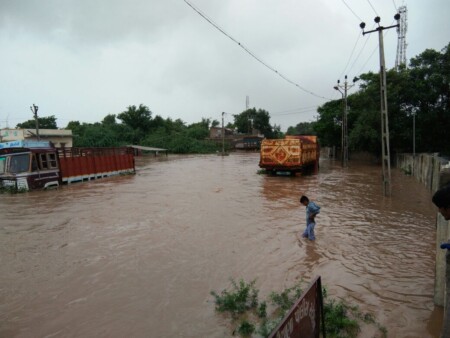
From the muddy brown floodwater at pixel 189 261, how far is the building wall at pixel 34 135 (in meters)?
33.7

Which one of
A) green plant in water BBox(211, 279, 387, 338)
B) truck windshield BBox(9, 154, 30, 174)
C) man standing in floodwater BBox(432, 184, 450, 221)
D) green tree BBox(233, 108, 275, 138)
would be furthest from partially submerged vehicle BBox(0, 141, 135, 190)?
green tree BBox(233, 108, 275, 138)

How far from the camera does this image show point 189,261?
6.97m

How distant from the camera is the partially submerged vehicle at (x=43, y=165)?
16.3 meters

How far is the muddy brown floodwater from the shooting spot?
4.75 meters

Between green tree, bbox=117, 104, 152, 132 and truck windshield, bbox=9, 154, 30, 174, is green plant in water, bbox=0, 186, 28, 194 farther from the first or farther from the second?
green tree, bbox=117, 104, 152, 132

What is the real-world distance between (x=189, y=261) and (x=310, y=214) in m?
3.08

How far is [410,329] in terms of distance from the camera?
4.38 metres

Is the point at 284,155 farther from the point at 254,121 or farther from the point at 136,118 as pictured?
the point at 254,121

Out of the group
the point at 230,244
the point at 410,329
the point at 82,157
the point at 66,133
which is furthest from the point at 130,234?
the point at 66,133

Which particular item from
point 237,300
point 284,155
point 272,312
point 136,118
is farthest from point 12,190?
point 136,118

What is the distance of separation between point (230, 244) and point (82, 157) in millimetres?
15877

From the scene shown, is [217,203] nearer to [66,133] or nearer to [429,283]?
[429,283]

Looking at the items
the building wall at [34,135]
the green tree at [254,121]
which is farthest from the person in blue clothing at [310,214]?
the green tree at [254,121]

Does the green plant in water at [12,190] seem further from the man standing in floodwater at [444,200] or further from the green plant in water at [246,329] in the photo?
the man standing in floodwater at [444,200]
